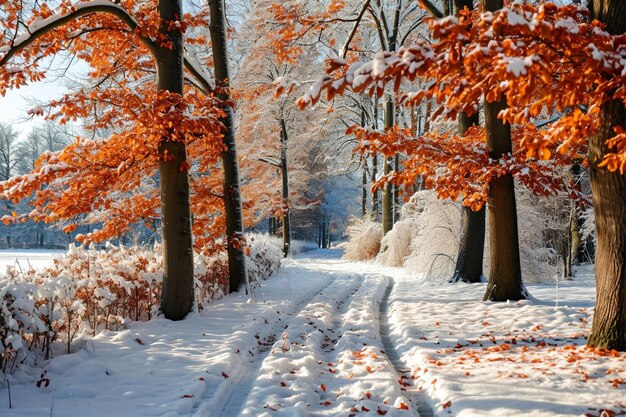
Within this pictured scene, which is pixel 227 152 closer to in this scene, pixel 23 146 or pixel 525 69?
pixel 525 69

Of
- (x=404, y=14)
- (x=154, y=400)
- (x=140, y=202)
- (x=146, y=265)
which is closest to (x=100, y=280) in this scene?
(x=146, y=265)

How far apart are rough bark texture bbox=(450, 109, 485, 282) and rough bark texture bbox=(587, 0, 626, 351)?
4.74 metres

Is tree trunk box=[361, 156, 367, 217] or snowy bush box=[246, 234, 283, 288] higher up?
tree trunk box=[361, 156, 367, 217]

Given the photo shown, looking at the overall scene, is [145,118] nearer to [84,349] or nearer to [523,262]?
[84,349]

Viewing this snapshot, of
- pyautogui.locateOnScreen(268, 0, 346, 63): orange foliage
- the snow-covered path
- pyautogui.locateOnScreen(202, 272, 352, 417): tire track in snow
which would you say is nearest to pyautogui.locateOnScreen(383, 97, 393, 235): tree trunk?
pyautogui.locateOnScreen(268, 0, 346, 63): orange foliage

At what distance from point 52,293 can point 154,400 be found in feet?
6.81

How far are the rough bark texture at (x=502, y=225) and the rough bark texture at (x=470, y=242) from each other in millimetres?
1826

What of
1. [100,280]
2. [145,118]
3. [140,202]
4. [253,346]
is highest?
[145,118]

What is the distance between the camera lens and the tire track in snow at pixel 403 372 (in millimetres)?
4059

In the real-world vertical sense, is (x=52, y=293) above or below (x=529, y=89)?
below

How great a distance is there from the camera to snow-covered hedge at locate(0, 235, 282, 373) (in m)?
4.50

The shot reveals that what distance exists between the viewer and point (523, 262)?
479 inches

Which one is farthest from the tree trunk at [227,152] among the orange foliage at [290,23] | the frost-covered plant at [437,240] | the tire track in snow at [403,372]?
the frost-covered plant at [437,240]

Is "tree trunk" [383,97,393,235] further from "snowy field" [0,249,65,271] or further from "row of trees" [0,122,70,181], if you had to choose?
"row of trees" [0,122,70,181]
